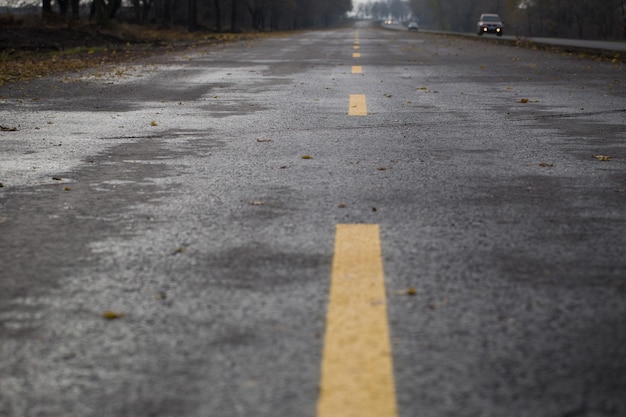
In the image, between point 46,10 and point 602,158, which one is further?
point 46,10

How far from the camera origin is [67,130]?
353 inches

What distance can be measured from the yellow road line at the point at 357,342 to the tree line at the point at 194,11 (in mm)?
45332

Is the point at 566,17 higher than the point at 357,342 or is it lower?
lower

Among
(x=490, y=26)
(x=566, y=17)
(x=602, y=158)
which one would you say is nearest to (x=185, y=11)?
(x=566, y=17)

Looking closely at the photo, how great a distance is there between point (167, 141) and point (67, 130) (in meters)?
1.28

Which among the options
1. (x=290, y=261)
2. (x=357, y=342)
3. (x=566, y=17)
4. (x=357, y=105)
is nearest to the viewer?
(x=357, y=342)

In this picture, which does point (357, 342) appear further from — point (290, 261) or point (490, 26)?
point (490, 26)

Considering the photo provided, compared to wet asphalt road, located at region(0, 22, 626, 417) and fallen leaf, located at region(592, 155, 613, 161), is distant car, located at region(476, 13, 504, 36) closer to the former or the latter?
wet asphalt road, located at region(0, 22, 626, 417)

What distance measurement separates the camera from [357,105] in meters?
11.6

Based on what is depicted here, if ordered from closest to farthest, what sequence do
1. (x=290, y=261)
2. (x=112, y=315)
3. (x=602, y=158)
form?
(x=112, y=315), (x=290, y=261), (x=602, y=158)

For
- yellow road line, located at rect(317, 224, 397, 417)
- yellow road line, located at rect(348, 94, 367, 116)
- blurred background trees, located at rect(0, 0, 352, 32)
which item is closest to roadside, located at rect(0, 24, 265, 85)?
yellow road line, located at rect(348, 94, 367, 116)

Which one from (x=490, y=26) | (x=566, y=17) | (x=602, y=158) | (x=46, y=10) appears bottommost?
(x=490, y=26)

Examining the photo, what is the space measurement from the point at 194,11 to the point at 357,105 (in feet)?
188

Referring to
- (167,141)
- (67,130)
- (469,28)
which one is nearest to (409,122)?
(167,141)
